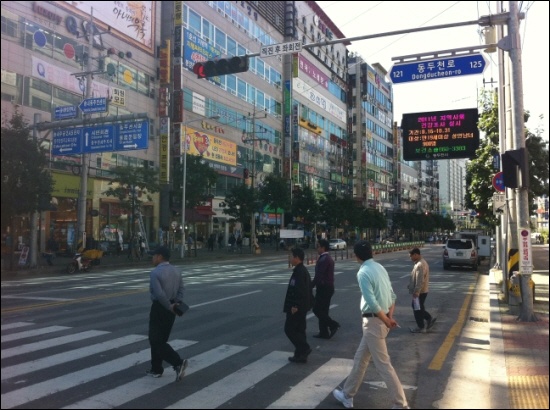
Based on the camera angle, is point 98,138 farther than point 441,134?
No

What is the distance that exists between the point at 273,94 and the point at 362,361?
5736cm

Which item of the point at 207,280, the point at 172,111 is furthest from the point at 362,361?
the point at 172,111

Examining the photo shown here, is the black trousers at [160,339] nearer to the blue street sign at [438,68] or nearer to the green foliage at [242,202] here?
the blue street sign at [438,68]

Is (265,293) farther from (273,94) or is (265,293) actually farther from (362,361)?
(273,94)

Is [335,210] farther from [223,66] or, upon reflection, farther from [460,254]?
[223,66]

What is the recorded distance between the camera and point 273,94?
60.4 m

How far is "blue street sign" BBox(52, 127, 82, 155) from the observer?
7453 millimetres

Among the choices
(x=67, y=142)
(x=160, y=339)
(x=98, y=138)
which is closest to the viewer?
(x=160, y=339)

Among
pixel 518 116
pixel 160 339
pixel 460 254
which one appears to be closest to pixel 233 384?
pixel 160 339

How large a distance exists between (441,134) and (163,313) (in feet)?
35.7

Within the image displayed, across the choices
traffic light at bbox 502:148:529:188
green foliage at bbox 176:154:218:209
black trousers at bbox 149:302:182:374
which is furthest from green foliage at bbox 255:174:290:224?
black trousers at bbox 149:302:182:374

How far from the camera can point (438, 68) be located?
10.5 m

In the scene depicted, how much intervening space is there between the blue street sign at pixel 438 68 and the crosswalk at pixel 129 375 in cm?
647

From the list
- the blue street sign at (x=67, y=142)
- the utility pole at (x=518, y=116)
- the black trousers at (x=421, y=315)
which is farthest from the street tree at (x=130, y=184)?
the utility pole at (x=518, y=116)
